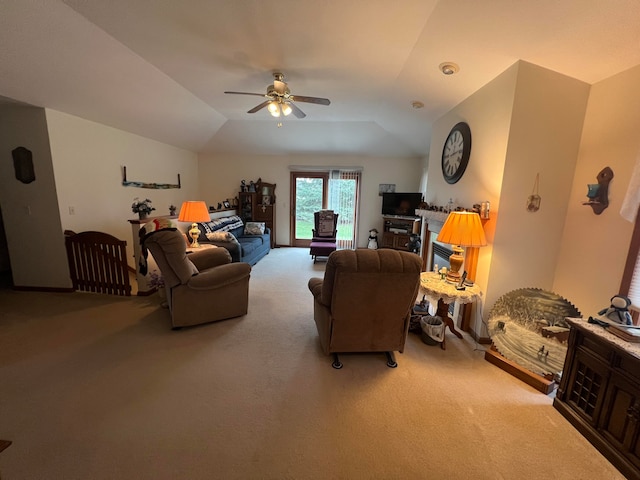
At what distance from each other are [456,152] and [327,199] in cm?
381

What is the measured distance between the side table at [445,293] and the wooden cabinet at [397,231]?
3416 millimetres

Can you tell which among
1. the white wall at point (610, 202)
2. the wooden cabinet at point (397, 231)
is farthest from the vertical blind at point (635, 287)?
the wooden cabinet at point (397, 231)

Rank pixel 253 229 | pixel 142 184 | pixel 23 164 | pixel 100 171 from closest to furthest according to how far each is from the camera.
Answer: pixel 23 164 < pixel 100 171 < pixel 142 184 < pixel 253 229

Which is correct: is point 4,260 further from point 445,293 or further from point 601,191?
point 601,191

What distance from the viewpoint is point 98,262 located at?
11.3 feet

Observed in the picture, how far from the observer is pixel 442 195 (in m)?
3.76

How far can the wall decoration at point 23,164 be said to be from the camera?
3.18 m

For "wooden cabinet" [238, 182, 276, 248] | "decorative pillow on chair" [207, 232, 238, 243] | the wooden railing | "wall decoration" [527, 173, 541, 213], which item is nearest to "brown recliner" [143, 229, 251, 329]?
the wooden railing

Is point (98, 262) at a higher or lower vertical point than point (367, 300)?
lower

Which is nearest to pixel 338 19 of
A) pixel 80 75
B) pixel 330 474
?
pixel 80 75

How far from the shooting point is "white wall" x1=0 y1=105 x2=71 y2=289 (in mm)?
3134

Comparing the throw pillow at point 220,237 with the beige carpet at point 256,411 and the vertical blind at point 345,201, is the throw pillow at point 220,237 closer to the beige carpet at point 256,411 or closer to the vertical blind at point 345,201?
the beige carpet at point 256,411

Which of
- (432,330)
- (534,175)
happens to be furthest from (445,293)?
(534,175)

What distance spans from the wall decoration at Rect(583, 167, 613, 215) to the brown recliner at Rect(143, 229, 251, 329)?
3.24 m
